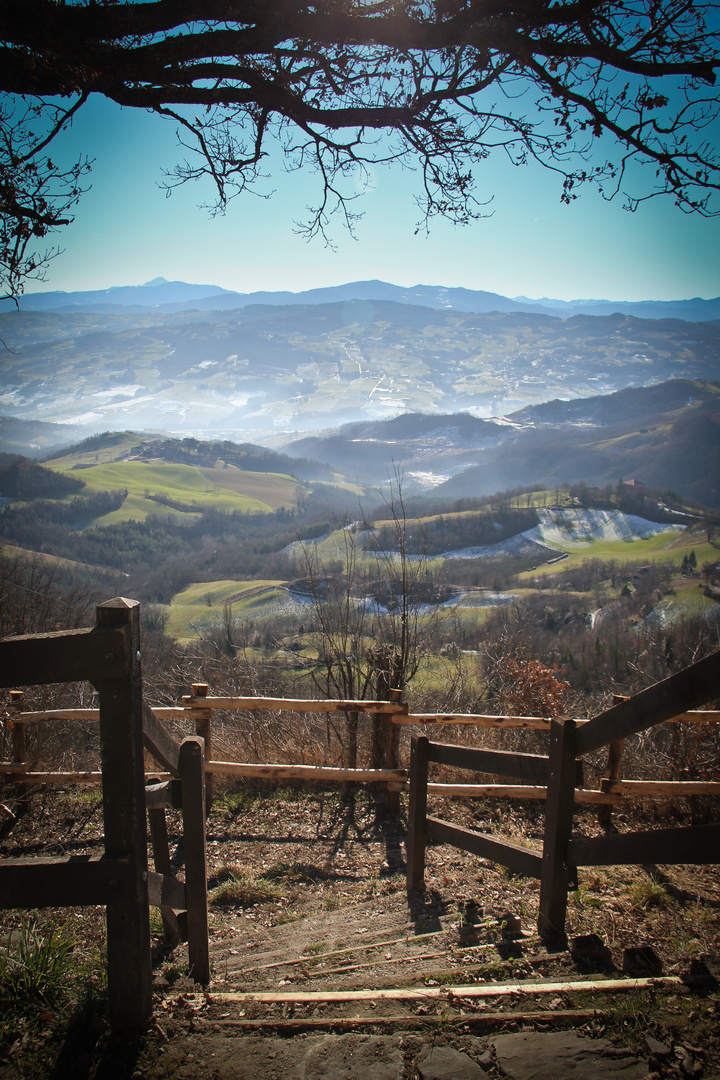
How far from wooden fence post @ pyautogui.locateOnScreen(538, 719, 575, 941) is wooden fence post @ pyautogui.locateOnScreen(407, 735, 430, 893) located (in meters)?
1.26

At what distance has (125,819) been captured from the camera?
2.12 m

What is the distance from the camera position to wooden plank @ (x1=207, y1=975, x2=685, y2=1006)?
8.09 ft

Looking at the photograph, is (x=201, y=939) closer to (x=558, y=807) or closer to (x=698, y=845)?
(x=558, y=807)

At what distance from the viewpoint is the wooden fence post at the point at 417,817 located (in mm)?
4418

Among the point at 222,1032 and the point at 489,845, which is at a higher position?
the point at 222,1032

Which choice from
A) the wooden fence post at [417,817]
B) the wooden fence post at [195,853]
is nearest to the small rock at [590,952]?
the wooden fence post at [417,817]

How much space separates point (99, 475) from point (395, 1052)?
556 ft

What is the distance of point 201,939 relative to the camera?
2.84 m

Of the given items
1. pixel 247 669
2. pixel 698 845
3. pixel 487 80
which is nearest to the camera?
pixel 698 845

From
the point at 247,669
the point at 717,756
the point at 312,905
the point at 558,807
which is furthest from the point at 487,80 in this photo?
the point at 247,669

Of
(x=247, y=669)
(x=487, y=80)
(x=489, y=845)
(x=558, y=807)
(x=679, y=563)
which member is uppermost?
(x=487, y=80)

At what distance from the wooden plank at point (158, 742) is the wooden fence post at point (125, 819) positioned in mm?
267

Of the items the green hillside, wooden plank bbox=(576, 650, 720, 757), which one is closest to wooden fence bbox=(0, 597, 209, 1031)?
wooden plank bbox=(576, 650, 720, 757)

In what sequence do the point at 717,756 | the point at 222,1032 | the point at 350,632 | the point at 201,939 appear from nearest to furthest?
the point at 222,1032, the point at 201,939, the point at 717,756, the point at 350,632
